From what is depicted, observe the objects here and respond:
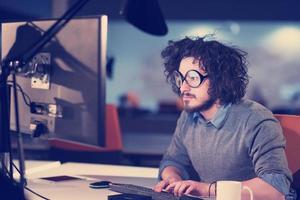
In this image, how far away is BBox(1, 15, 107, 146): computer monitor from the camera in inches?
56.2

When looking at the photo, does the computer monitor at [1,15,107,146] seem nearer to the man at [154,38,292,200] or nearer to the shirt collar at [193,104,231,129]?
the man at [154,38,292,200]

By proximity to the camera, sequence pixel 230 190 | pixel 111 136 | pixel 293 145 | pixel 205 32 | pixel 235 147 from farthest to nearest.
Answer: pixel 205 32 → pixel 111 136 → pixel 293 145 → pixel 235 147 → pixel 230 190

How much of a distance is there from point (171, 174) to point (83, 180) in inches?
14.7

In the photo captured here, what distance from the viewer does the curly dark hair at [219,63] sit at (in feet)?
6.16

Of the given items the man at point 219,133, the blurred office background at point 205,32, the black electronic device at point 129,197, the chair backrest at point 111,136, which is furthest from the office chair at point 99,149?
the blurred office background at point 205,32

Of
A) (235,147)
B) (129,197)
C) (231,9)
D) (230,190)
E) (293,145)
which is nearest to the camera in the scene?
(230,190)

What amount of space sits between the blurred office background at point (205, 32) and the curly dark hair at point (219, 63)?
4047mm

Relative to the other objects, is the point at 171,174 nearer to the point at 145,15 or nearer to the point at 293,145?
the point at 293,145

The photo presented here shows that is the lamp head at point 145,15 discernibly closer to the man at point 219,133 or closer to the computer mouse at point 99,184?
the man at point 219,133

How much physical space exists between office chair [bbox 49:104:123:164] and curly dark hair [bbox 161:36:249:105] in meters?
1.18

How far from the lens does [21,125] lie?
71.6 inches

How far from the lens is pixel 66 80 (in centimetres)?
155

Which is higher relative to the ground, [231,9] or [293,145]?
[231,9]

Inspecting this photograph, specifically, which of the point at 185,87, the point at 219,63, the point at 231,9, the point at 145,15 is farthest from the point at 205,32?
the point at 145,15
